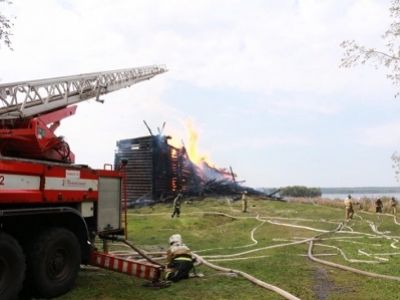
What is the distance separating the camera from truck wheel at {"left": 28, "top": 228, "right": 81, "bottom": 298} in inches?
303

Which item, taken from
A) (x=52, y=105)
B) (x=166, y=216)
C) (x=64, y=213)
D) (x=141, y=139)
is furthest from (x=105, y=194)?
(x=141, y=139)

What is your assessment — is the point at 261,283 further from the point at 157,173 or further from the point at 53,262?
the point at 157,173

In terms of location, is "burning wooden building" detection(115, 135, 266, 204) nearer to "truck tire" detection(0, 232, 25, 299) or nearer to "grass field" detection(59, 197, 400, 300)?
"grass field" detection(59, 197, 400, 300)

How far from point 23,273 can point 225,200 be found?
2514 centimetres

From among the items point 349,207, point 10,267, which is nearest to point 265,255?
point 10,267

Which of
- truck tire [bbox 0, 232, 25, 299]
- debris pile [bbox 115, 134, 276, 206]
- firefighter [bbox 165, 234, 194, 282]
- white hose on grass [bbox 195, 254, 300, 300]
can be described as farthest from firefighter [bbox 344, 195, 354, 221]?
truck tire [bbox 0, 232, 25, 299]

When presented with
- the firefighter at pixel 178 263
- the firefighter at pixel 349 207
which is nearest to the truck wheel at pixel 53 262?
the firefighter at pixel 178 263

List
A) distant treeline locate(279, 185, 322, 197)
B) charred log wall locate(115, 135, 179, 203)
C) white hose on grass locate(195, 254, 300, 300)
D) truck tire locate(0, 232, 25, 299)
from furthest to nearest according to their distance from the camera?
1. distant treeline locate(279, 185, 322, 197)
2. charred log wall locate(115, 135, 179, 203)
3. white hose on grass locate(195, 254, 300, 300)
4. truck tire locate(0, 232, 25, 299)

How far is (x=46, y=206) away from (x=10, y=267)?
1.24m

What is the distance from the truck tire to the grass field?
1.10 metres

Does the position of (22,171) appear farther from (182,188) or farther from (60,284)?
(182,188)

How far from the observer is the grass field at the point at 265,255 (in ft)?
27.9

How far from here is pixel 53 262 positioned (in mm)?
8125

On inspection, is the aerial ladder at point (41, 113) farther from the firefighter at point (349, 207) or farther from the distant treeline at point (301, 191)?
the distant treeline at point (301, 191)
